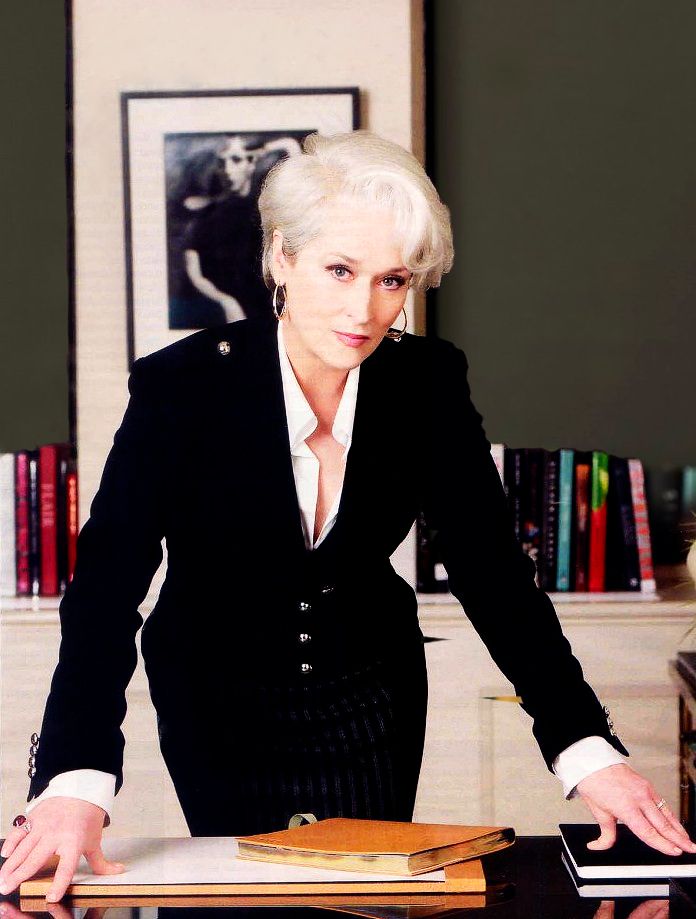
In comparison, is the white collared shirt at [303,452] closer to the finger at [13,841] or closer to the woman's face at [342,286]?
the woman's face at [342,286]

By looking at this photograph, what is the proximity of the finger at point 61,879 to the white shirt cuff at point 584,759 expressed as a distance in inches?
21.2

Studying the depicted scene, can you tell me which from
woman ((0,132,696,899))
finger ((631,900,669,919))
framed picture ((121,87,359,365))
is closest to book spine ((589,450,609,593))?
framed picture ((121,87,359,365))

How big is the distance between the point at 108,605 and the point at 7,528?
1090 millimetres

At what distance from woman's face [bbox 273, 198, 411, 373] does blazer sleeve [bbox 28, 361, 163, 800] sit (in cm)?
23

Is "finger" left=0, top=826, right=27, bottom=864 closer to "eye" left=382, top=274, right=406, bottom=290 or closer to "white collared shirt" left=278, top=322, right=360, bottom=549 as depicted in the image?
"white collared shirt" left=278, top=322, right=360, bottom=549

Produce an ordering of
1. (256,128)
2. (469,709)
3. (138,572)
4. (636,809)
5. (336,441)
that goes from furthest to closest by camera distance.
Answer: (469,709), (256,128), (336,441), (138,572), (636,809)

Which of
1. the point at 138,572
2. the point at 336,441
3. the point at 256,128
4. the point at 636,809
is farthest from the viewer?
the point at 256,128

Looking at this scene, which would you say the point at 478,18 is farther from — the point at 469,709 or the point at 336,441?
the point at 469,709

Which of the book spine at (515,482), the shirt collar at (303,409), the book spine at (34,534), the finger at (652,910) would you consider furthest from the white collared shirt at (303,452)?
the book spine at (34,534)

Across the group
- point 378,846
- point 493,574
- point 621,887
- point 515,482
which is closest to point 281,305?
point 493,574

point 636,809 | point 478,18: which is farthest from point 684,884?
point 478,18

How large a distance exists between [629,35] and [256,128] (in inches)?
31.2

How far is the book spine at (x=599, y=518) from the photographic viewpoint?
7.50 ft

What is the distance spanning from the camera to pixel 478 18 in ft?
7.33
